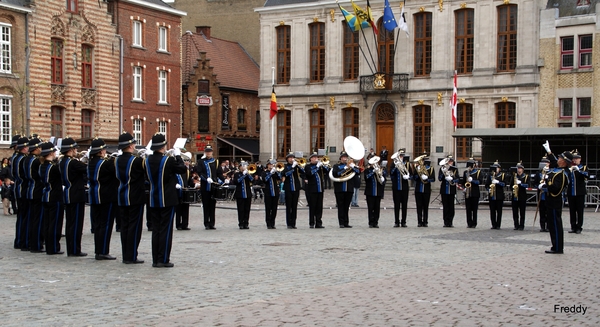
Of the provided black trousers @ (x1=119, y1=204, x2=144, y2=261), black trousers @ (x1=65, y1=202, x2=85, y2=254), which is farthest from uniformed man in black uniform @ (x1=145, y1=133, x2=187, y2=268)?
black trousers @ (x1=65, y1=202, x2=85, y2=254)

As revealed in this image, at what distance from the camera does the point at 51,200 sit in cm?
1436

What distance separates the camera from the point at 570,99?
3788cm

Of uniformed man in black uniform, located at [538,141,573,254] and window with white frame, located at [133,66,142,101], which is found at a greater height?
window with white frame, located at [133,66,142,101]

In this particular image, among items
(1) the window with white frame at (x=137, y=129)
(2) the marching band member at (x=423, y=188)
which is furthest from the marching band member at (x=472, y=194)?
(1) the window with white frame at (x=137, y=129)

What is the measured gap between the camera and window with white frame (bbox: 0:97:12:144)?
39.4m

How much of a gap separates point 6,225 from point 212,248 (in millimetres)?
8907

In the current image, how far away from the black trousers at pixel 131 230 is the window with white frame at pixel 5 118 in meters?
28.8

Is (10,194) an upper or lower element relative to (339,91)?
lower

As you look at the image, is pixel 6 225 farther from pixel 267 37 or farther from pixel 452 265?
pixel 267 37

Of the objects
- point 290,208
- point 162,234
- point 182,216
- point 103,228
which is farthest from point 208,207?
point 162,234

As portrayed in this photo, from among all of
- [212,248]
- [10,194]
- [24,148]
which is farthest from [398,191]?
[10,194]

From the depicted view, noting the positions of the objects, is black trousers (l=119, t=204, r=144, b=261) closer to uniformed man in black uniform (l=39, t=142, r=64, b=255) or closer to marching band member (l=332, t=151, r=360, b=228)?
uniformed man in black uniform (l=39, t=142, r=64, b=255)

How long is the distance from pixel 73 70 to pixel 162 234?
32742mm

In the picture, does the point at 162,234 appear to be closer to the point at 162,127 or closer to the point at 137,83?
the point at 137,83
